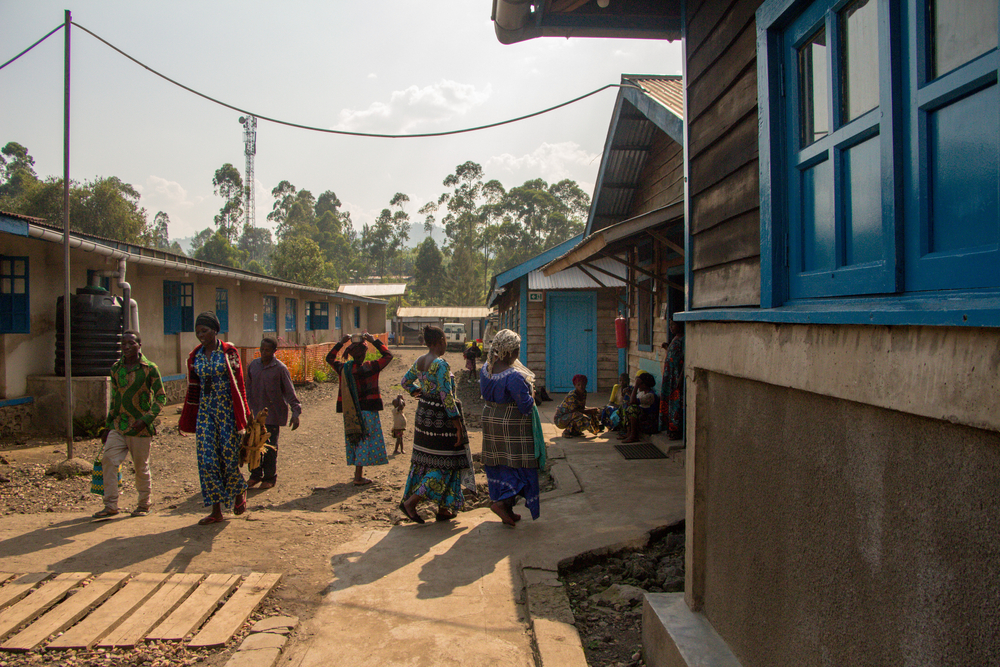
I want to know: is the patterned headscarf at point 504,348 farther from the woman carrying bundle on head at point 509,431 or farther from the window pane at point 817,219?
the window pane at point 817,219

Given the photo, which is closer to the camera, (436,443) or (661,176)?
(436,443)

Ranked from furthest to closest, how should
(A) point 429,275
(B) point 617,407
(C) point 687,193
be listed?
(A) point 429,275, (B) point 617,407, (C) point 687,193

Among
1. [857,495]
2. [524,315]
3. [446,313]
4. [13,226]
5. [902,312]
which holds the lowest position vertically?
[857,495]

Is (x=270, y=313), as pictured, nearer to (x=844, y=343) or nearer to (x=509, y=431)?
(x=509, y=431)

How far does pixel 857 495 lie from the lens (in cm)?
163

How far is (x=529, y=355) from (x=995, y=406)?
38.3 feet

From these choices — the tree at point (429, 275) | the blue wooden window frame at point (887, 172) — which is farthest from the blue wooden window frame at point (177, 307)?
the tree at point (429, 275)

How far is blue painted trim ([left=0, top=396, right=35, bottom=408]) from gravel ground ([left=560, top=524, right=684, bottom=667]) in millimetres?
8532

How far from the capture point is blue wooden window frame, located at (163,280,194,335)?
13.0 metres

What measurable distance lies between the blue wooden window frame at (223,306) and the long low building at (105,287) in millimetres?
27

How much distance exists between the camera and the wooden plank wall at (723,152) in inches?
99.0

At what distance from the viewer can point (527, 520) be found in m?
4.94

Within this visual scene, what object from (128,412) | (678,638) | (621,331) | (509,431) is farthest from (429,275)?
(678,638)

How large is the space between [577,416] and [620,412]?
2.01ft
